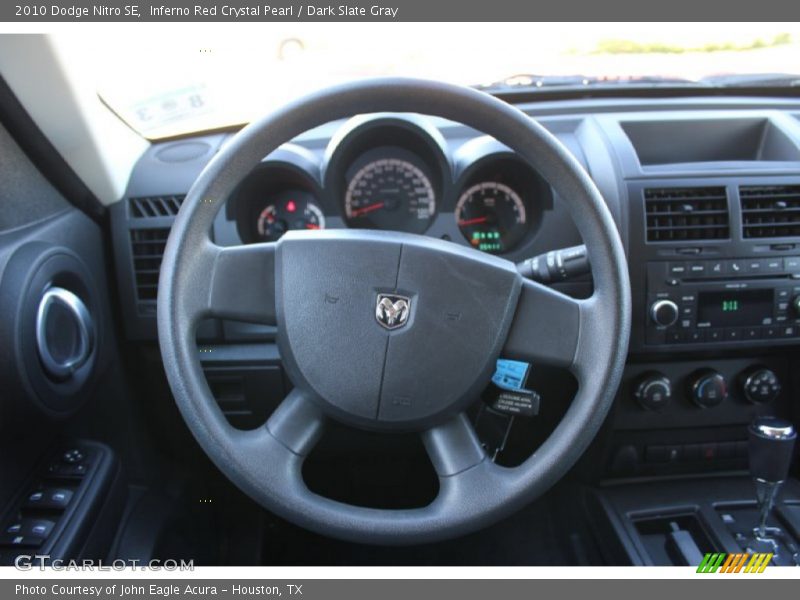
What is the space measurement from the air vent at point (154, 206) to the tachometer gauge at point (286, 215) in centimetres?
21

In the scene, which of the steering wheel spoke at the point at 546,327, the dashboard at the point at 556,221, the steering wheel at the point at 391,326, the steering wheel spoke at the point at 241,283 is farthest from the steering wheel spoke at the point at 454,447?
the dashboard at the point at 556,221

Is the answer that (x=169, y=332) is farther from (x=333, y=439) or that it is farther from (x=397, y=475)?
(x=397, y=475)

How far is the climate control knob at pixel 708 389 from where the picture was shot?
1735 mm

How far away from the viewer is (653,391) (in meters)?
1.73

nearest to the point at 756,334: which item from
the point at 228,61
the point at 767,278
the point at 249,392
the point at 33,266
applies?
the point at 767,278

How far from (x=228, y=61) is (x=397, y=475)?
128 centimetres

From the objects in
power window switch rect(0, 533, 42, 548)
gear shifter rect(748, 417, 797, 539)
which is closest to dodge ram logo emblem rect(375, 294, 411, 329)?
power window switch rect(0, 533, 42, 548)

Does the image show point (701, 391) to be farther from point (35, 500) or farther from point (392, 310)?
point (35, 500)

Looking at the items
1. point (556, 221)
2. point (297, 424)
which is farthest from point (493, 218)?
point (297, 424)

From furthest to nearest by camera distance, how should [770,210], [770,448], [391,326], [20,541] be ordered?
[770,210]
[770,448]
[20,541]
[391,326]

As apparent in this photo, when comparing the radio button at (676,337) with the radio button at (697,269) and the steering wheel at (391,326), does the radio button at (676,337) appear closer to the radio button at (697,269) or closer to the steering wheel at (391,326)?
the radio button at (697,269)

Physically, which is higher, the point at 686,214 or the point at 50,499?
the point at 686,214

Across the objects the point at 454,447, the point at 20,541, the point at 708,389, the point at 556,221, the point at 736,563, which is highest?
the point at 556,221

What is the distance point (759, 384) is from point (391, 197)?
109 centimetres
